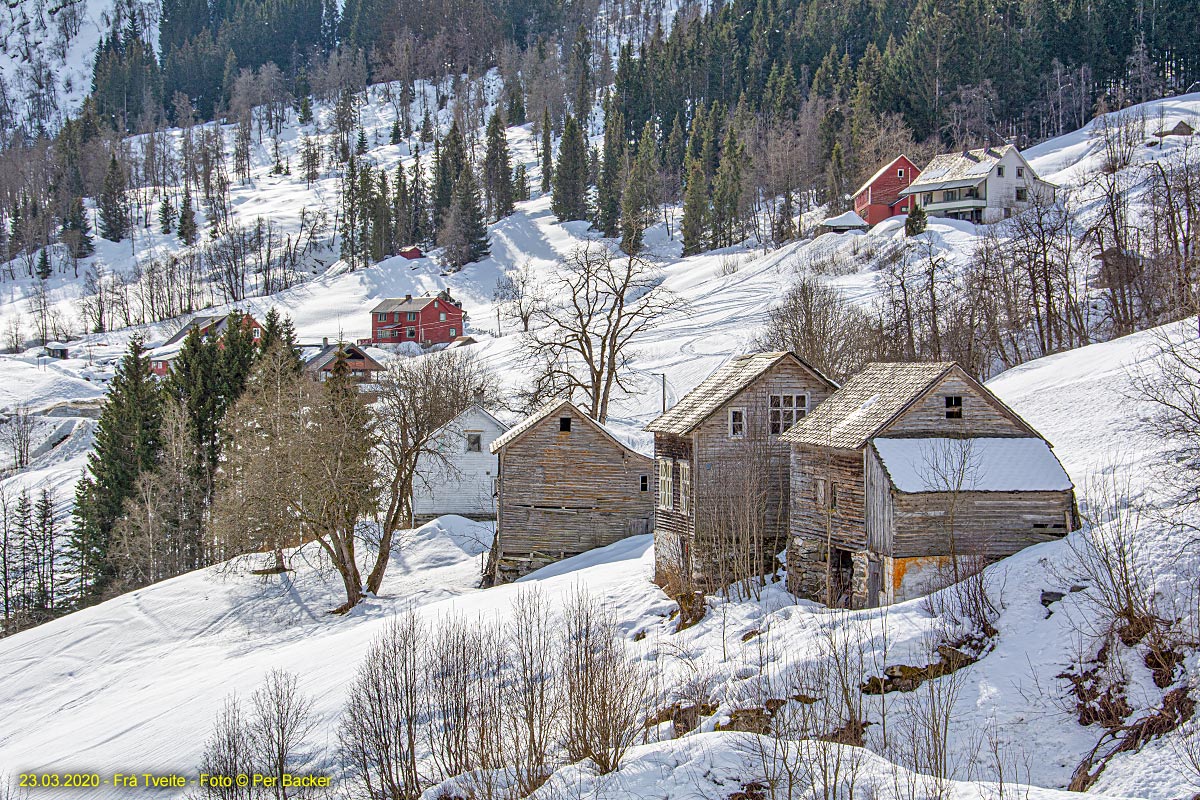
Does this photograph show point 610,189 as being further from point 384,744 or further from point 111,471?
point 384,744

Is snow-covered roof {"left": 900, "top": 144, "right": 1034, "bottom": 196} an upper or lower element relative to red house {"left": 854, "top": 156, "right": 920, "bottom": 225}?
upper

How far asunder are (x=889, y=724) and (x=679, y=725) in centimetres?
397

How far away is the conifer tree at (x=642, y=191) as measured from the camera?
106 m

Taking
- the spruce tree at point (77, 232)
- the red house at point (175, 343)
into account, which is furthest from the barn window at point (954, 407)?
the spruce tree at point (77, 232)

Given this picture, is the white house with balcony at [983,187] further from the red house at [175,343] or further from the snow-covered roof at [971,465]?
the red house at [175,343]

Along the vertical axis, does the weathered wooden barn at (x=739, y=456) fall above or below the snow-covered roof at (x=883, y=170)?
below

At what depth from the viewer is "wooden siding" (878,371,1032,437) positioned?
85.7ft

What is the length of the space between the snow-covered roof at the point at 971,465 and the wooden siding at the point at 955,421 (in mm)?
Result: 266

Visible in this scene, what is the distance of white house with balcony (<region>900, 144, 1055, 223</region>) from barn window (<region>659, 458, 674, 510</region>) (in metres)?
48.3

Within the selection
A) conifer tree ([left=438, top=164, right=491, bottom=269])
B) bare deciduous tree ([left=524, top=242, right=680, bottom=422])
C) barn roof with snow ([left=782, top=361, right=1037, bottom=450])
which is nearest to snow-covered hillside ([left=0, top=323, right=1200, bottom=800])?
barn roof with snow ([left=782, top=361, right=1037, bottom=450])

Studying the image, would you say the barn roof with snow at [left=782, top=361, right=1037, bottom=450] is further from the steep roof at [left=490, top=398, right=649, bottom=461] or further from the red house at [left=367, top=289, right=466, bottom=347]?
the red house at [left=367, top=289, right=466, bottom=347]

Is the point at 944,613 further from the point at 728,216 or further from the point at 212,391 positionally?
the point at 728,216

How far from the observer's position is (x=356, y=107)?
17762 cm

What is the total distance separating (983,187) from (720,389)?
5070 cm
